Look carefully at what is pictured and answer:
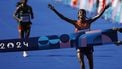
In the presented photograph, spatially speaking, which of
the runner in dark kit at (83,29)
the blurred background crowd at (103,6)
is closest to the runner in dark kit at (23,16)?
the runner in dark kit at (83,29)

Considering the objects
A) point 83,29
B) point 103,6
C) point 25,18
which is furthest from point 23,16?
point 103,6

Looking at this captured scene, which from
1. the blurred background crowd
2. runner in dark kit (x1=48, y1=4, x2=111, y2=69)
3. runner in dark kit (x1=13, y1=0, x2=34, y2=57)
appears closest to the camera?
runner in dark kit (x1=48, y1=4, x2=111, y2=69)

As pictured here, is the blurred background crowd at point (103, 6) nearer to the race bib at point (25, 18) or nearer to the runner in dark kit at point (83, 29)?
the race bib at point (25, 18)

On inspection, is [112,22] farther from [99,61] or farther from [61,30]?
[99,61]

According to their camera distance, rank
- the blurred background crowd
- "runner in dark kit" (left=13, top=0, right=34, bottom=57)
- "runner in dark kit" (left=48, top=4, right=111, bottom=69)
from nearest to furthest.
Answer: "runner in dark kit" (left=48, top=4, right=111, bottom=69), "runner in dark kit" (left=13, top=0, right=34, bottom=57), the blurred background crowd

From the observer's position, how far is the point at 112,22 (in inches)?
671

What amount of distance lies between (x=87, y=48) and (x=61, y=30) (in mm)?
6232

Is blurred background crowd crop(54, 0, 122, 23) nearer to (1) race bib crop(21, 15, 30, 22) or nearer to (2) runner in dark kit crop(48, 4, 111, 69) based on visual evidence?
(1) race bib crop(21, 15, 30, 22)

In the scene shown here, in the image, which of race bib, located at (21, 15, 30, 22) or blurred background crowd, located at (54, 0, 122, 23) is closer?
race bib, located at (21, 15, 30, 22)

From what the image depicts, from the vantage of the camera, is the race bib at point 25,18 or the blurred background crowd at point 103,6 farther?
the blurred background crowd at point 103,6

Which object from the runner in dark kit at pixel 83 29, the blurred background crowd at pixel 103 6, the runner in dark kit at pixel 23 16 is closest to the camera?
the runner in dark kit at pixel 83 29

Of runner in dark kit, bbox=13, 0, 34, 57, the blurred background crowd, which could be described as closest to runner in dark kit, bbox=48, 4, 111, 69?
runner in dark kit, bbox=13, 0, 34, 57

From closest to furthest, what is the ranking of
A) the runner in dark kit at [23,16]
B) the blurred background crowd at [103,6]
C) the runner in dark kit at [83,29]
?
the runner in dark kit at [83,29], the runner in dark kit at [23,16], the blurred background crowd at [103,6]

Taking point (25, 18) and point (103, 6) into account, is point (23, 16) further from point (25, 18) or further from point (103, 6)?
point (103, 6)
